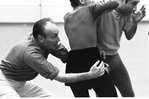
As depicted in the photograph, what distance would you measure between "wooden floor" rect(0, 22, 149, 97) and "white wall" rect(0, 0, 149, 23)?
0.19 metres

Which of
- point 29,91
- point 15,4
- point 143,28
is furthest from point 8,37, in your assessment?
point 29,91

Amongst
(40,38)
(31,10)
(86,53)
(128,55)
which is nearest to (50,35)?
(40,38)

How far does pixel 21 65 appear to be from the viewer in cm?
264

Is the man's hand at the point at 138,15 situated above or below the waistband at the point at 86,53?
above

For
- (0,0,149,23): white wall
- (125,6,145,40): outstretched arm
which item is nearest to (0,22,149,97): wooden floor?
(0,0,149,23): white wall

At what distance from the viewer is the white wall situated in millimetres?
8008

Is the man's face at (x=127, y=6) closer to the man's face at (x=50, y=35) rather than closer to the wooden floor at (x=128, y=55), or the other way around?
the man's face at (x=50, y=35)

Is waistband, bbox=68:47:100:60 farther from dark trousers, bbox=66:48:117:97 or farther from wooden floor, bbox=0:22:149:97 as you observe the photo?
wooden floor, bbox=0:22:149:97

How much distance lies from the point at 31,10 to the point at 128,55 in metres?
2.83

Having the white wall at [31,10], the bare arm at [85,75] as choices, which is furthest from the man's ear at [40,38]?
the white wall at [31,10]

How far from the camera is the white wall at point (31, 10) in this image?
26.3 ft

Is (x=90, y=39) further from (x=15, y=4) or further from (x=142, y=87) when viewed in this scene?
(x=15, y=4)

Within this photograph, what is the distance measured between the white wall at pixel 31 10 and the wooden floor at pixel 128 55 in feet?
0.62

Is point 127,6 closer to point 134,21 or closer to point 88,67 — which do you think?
point 134,21
